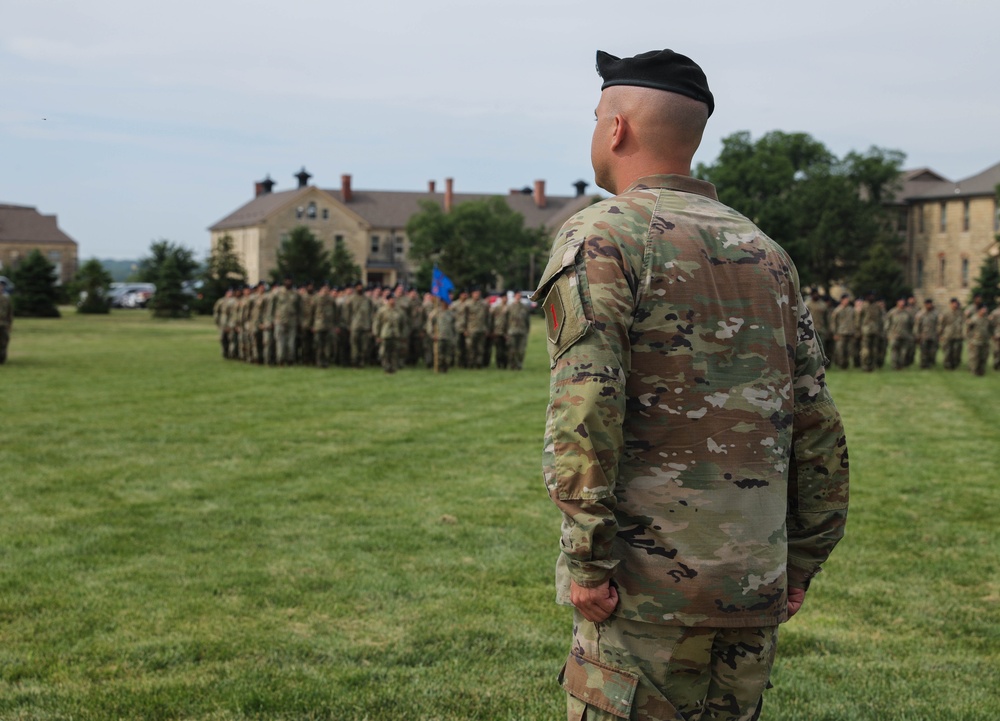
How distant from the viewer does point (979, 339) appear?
2588 cm

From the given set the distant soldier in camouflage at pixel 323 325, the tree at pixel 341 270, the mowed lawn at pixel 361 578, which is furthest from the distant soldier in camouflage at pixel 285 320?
the tree at pixel 341 270

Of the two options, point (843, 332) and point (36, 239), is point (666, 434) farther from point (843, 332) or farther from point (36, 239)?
point (36, 239)

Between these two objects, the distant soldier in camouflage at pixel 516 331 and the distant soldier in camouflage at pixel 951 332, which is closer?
the distant soldier in camouflage at pixel 516 331

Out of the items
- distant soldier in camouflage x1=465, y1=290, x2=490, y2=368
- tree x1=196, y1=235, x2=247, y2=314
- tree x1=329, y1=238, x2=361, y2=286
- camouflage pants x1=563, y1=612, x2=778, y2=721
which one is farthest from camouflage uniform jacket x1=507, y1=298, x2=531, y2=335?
tree x1=329, y1=238, x2=361, y2=286

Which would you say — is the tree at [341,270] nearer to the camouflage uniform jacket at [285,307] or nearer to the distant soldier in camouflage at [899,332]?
the camouflage uniform jacket at [285,307]

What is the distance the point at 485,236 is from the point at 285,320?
172 ft

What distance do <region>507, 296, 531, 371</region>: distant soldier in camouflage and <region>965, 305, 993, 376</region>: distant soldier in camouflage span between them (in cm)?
1140

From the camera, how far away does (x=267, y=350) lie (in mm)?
25297

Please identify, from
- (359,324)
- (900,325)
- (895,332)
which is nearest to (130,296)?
(359,324)

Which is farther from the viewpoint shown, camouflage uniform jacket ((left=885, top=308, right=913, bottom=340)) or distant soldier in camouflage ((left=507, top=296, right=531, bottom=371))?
camouflage uniform jacket ((left=885, top=308, right=913, bottom=340))

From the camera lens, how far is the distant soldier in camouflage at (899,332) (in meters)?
28.4

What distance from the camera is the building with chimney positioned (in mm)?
87500

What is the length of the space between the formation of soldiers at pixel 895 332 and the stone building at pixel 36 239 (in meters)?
84.2

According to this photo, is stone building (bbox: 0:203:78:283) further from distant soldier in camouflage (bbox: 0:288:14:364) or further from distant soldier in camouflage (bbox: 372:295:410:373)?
distant soldier in camouflage (bbox: 372:295:410:373)
